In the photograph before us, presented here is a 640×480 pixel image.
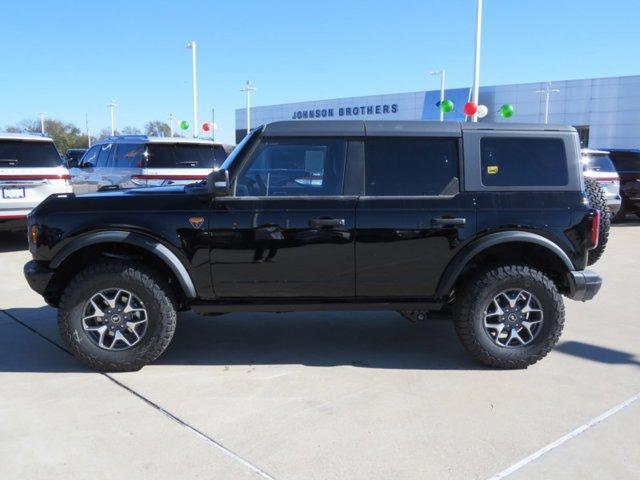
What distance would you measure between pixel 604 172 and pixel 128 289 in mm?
11462

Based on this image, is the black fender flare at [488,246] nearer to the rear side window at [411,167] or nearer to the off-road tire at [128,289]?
the rear side window at [411,167]

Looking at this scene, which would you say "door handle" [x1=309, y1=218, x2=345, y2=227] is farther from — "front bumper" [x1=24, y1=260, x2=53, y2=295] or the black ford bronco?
"front bumper" [x1=24, y1=260, x2=53, y2=295]

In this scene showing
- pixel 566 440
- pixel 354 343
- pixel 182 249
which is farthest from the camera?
pixel 354 343

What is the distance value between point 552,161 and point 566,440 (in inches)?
81.4

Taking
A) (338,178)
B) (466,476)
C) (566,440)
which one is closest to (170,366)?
(338,178)

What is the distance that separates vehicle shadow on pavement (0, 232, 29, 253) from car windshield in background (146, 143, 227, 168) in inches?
99.2

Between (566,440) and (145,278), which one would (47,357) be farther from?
(566,440)

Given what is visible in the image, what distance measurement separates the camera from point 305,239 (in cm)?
426

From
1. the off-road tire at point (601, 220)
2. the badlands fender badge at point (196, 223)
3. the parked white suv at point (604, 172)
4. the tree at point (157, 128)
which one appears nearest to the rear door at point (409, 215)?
the badlands fender badge at point (196, 223)

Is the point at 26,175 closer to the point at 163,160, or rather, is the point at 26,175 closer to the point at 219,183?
the point at 163,160

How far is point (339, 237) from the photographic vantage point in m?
4.27

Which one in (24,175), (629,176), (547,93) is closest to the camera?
(24,175)

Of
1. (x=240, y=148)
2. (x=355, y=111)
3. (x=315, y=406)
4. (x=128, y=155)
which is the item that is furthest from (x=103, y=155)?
(x=355, y=111)

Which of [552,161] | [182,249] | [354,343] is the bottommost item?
[354,343]
